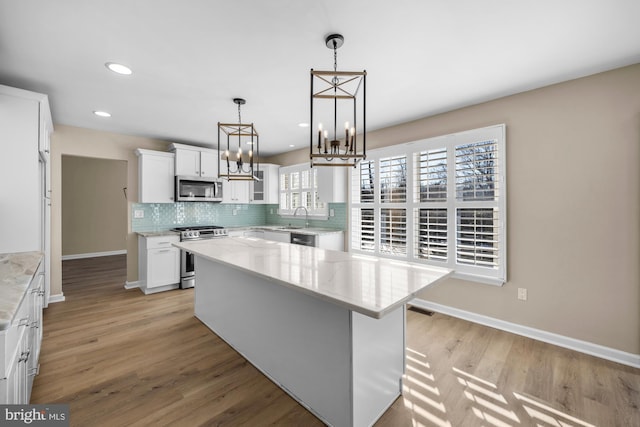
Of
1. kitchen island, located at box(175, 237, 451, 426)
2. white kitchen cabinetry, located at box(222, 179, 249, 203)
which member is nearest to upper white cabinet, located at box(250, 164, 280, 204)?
white kitchen cabinetry, located at box(222, 179, 249, 203)

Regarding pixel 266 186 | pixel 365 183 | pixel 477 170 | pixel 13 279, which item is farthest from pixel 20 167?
pixel 477 170

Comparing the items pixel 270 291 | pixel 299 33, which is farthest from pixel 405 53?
pixel 270 291

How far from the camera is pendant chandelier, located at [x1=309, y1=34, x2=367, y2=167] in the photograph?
184 cm

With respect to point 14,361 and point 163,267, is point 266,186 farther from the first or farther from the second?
point 14,361

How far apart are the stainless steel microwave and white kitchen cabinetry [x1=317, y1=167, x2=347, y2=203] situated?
75.0 inches

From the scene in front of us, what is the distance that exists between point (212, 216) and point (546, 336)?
5240mm

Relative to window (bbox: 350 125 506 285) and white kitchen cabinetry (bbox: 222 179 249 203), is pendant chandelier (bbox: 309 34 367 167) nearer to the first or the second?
window (bbox: 350 125 506 285)

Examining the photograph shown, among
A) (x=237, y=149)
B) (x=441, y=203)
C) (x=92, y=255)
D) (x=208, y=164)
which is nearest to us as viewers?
(x=441, y=203)

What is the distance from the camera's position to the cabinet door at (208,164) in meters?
4.86

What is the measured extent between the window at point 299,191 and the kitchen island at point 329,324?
2544 mm

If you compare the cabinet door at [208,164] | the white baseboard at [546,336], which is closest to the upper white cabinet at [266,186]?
the cabinet door at [208,164]

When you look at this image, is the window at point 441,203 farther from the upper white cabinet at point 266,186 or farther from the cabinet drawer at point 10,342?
the cabinet drawer at point 10,342

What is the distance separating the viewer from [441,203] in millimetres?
3395

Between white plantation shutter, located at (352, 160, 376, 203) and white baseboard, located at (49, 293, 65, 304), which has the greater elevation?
white plantation shutter, located at (352, 160, 376, 203)
